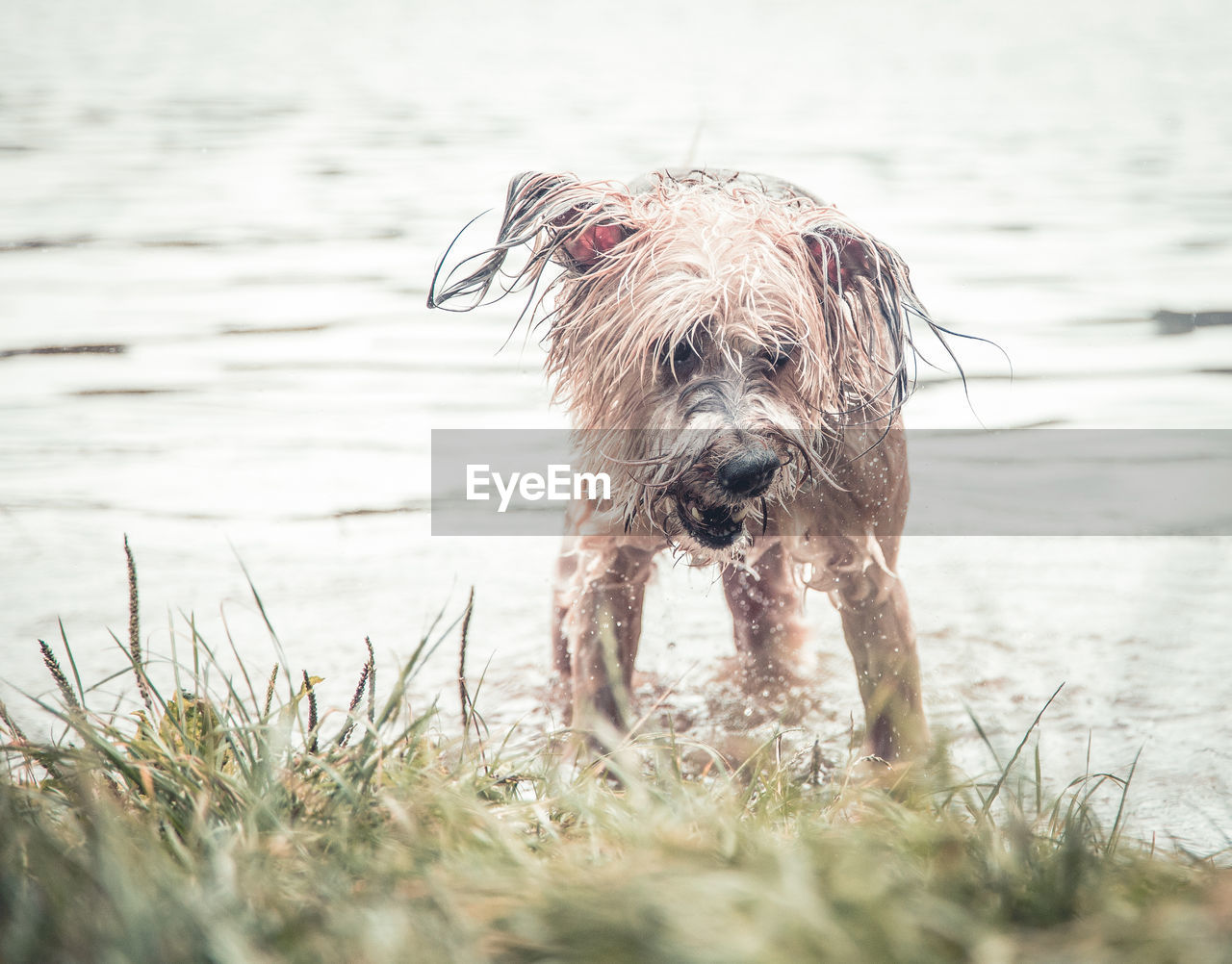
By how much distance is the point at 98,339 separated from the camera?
6.87 meters

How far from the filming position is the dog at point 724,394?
325 cm

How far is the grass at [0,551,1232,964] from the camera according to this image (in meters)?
1.48

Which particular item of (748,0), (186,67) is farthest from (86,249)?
(748,0)

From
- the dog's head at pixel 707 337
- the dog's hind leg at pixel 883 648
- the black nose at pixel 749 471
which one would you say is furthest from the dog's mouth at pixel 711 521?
the dog's hind leg at pixel 883 648

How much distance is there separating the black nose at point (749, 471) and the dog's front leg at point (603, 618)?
21.1 inches

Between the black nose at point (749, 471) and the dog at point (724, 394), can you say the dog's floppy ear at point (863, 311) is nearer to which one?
the dog at point (724, 394)

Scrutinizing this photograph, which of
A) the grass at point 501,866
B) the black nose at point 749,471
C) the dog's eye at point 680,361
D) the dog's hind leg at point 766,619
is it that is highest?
the dog's eye at point 680,361

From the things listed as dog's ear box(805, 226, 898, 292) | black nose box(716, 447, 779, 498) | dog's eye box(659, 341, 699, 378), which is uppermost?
dog's ear box(805, 226, 898, 292)

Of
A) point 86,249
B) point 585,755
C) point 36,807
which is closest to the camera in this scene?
point 36,807

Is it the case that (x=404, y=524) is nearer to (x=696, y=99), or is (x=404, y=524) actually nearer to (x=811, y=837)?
(x=811, y=837)

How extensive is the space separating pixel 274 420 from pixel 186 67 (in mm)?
14859

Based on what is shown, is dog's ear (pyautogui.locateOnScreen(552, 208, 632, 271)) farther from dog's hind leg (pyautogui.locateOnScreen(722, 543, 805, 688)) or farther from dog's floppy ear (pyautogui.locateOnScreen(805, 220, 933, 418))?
dog's hind leg (pyautogui.locateOnScreen(722, 543, 805, 688))

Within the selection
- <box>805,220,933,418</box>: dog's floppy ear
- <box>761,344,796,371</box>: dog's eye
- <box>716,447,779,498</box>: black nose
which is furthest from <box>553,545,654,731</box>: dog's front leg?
<box>805,220,933,418</box>: dog's floppy ear

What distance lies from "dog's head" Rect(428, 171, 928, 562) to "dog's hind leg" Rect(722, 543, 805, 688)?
78 centimetres
